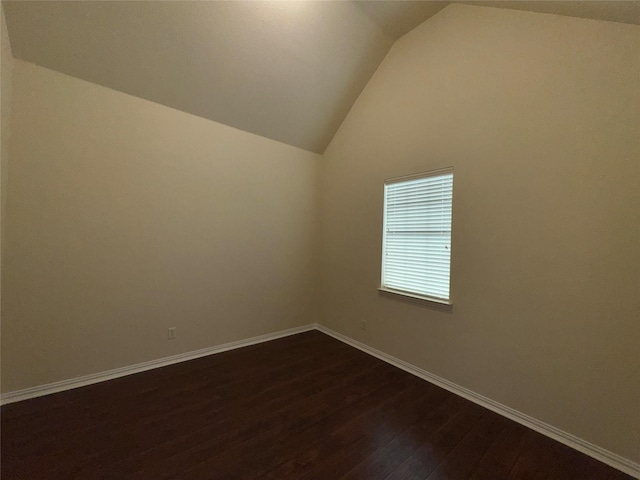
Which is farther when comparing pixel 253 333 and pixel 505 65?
pixel 253 333

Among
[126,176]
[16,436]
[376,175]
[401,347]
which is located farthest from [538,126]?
[16,436]

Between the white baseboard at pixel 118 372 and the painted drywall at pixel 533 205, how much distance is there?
194 cm

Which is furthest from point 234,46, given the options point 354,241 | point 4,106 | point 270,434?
point 270,434

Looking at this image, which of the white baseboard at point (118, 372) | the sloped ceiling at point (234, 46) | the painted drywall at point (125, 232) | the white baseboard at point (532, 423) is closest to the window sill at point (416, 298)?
the white baseboard at point (532, 423)

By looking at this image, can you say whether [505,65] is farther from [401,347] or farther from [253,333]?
[253,333]

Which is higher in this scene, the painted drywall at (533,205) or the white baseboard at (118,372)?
the painted drywall at (533,205)

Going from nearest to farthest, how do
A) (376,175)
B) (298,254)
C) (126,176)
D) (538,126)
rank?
(538,126) < (126,176) < (376,175) < (298,254)

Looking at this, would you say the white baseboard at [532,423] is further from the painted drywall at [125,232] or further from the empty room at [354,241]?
the painted drywall at [125,232]

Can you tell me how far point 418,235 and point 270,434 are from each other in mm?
2393

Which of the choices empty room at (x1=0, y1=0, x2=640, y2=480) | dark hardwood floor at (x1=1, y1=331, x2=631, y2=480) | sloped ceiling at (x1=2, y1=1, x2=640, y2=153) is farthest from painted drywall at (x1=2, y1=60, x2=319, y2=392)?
dark hardwood floor at (x1=1, y1=331, x2=631, y2=480)

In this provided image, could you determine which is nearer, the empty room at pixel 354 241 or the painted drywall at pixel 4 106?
the empty room at pixel 354 241

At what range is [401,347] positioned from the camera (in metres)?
3.01

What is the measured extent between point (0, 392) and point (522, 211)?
464cm

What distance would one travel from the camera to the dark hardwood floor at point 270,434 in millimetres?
1621
